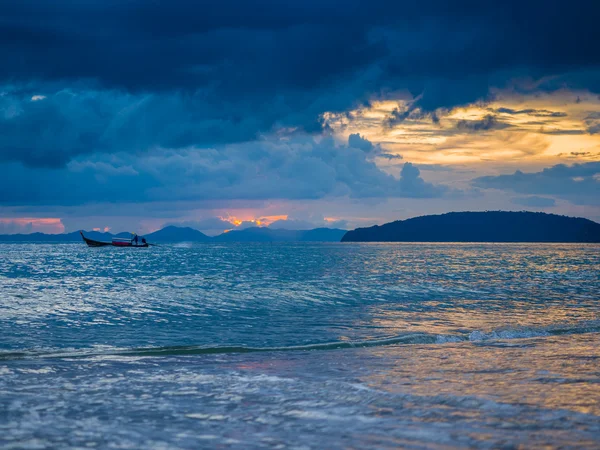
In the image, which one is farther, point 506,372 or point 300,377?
point 506,372

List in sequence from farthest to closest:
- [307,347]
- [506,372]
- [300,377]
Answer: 1. [307,347]
2. [506,372]
3. [300,377]

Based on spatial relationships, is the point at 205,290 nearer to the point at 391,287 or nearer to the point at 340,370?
the point at 391,287

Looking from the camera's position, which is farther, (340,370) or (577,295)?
(577,295)

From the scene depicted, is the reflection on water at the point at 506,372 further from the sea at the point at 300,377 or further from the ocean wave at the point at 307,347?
the ocean wave at the point at 307,347

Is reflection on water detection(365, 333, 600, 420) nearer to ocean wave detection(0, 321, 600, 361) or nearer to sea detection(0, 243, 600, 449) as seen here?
sea detection(0, 243, 600, 449)

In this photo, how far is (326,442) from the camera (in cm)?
872

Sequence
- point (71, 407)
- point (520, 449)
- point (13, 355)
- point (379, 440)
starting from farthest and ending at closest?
1. point (13, 355)
2. point (71, 407)
3. point (379, 440)
4. point (520, 449)

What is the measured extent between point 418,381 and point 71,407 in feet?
25.5

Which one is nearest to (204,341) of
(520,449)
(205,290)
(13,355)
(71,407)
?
(13,355)

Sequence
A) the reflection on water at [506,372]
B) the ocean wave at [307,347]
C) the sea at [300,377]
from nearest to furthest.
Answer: the sea at [300,377] → the reflection on water at [506,372] → the ocean wave at [307,347]

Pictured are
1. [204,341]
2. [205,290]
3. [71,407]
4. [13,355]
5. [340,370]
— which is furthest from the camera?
[205,290]

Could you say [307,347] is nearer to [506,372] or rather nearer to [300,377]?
[300,377]

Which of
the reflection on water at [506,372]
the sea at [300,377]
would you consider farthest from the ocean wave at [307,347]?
the reflection on water at [506,372]

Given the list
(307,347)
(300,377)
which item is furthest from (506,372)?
(307,347)
